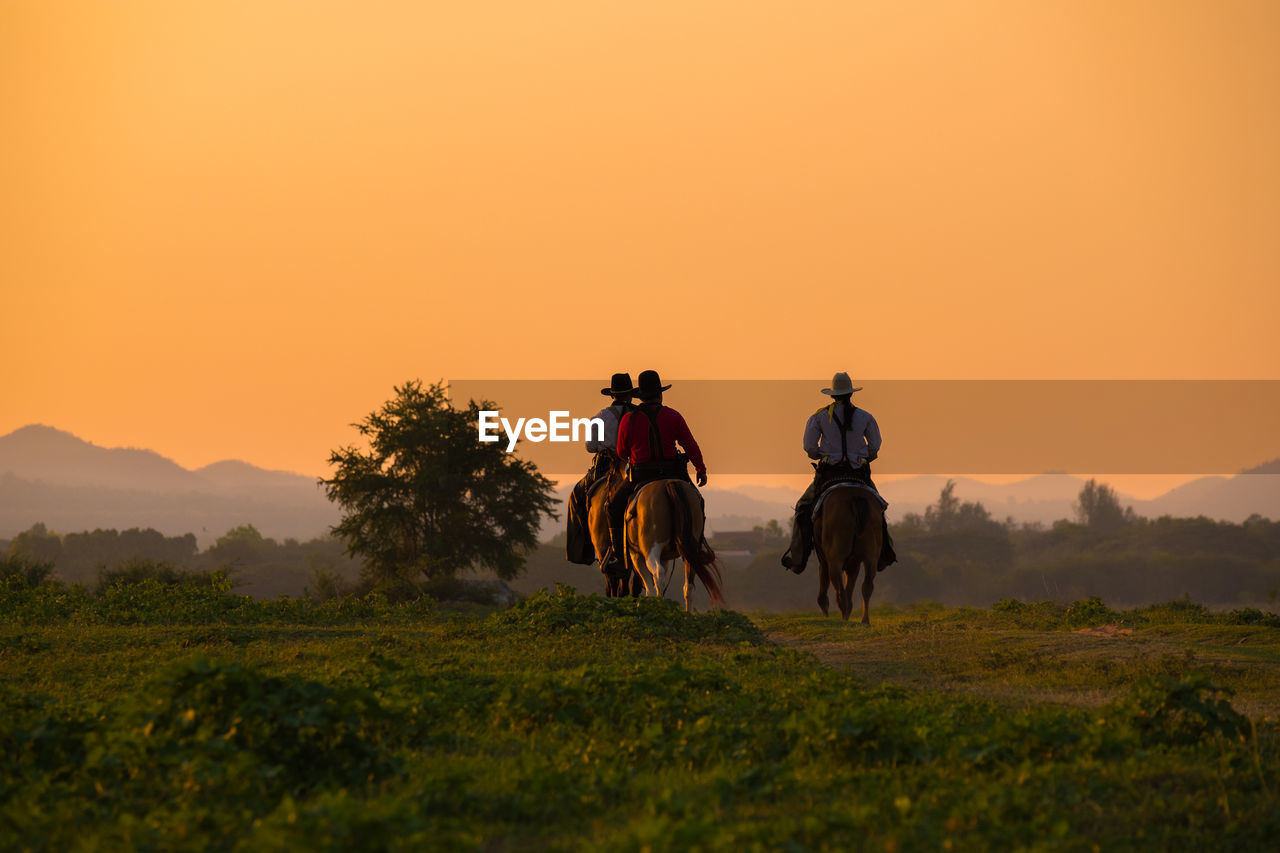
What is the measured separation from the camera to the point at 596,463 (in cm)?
1895

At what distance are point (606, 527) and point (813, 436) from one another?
3.35 meters

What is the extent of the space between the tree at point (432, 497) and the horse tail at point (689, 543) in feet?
76.5

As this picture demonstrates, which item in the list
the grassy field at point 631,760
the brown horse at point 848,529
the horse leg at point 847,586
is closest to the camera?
the grassy field at point 631,760

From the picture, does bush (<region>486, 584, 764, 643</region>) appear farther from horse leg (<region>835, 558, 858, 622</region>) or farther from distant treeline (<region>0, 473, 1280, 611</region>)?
distant treeline (<region>0, 473, 1280, 611</region>)

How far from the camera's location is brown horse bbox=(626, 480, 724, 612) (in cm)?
1641

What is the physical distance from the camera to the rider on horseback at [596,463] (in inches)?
729

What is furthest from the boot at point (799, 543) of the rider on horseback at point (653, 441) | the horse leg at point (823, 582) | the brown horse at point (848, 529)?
the rider on horseback at point (653, 441)

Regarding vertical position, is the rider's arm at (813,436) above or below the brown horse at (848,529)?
above

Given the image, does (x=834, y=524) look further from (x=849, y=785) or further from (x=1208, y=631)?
(x=849, y=785)

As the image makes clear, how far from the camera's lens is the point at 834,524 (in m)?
17.3

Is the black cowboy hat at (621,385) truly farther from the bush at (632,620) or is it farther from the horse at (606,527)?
the bush at (632,620)

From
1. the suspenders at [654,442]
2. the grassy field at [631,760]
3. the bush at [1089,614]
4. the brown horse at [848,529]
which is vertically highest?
the suspenders at [654,442]

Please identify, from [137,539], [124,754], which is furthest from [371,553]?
[137,539]

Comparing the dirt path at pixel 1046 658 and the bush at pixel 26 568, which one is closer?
the dirt path at pixel 1046 658
